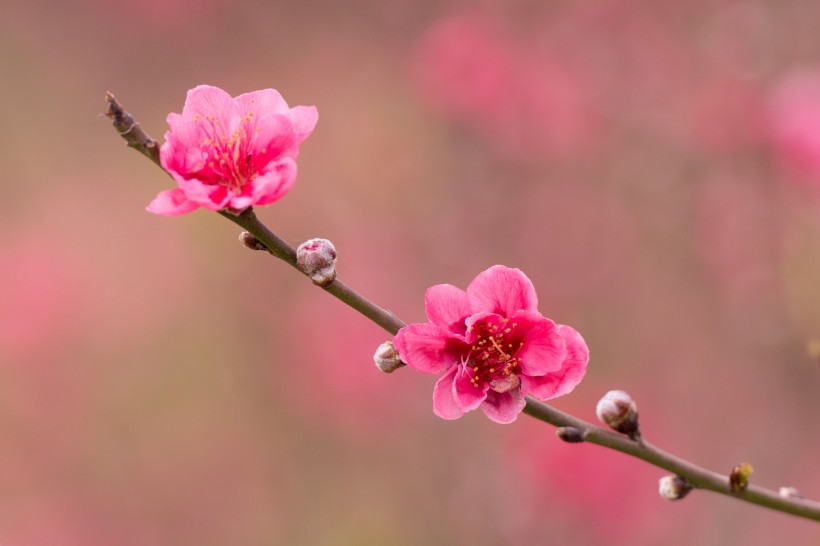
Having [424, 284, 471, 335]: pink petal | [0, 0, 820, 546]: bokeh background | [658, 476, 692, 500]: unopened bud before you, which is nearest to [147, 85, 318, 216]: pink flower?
[424, 284, 471, 335]: pink petal

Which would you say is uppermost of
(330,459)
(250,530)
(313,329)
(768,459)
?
(768,459)

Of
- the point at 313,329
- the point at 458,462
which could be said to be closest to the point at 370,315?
the point at 458,462

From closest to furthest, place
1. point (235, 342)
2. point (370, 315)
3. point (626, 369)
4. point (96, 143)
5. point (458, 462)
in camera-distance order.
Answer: point (370, 315), point (458, 462), point (626, 369), point (235, 342), point (96, 143)

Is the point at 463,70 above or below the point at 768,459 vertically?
above

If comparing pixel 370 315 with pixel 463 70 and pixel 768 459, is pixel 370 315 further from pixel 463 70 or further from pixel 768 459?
pixel 768 459

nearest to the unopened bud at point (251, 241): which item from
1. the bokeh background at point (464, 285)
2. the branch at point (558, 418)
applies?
the branch at point (558, 418)

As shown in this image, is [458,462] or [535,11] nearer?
[458,462]

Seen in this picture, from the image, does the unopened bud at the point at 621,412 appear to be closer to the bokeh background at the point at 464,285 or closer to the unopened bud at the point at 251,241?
the unopened bud at the point at 251,241
